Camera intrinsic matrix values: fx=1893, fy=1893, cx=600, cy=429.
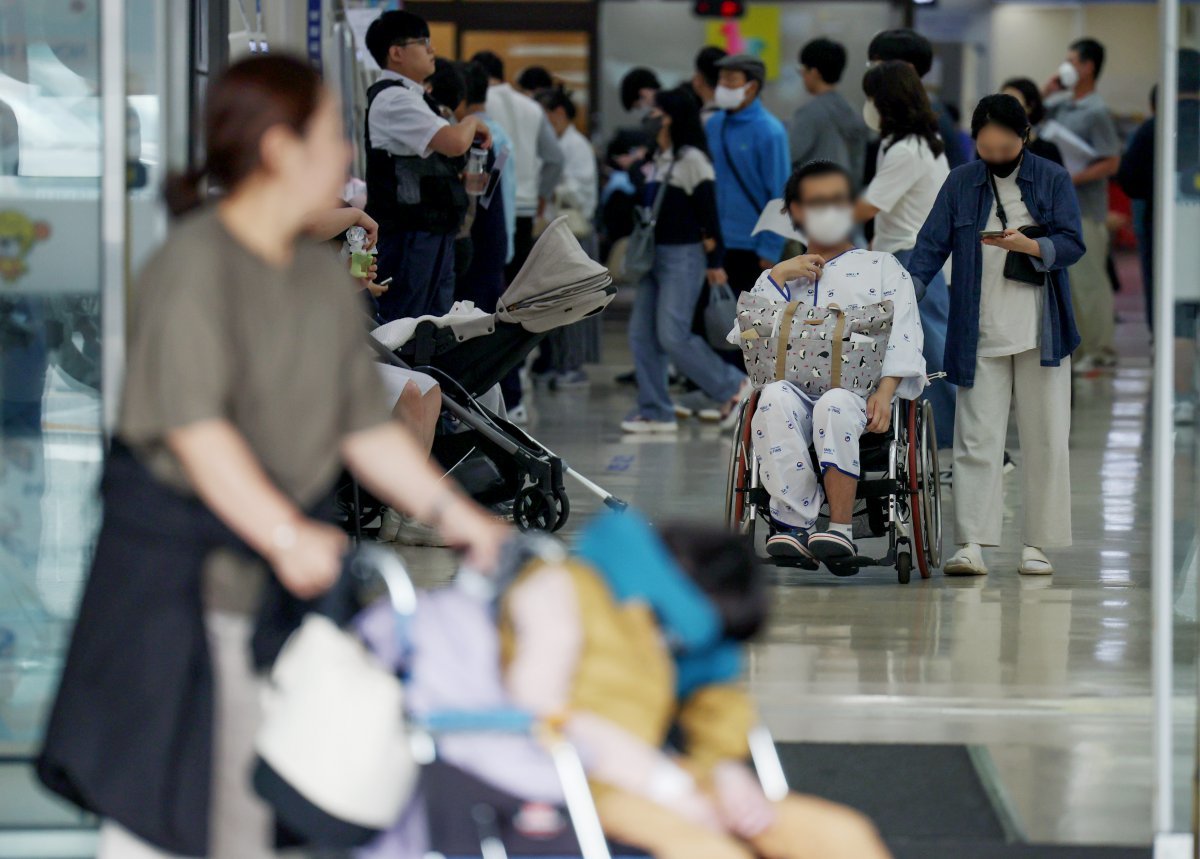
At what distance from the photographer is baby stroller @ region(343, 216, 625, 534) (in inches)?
241

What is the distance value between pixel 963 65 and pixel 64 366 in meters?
15.8

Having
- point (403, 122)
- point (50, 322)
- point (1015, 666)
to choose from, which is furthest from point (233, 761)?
point (403, 122)

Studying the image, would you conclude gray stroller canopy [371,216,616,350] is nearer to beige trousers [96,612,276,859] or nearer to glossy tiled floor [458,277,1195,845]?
glossy tiled floor [458,277,1195,845]

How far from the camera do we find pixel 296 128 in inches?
94.8

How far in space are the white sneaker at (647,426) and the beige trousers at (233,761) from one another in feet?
21.2

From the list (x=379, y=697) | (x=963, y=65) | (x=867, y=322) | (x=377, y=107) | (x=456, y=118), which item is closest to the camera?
Result: (x=379, y=697)

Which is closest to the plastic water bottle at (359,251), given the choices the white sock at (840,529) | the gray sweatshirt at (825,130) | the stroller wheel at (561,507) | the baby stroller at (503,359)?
the baby stroller at (503,359)

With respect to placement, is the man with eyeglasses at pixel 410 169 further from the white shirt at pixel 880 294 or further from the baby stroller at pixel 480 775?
the baby stroller at pixel 480 775

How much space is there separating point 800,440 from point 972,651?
2.86ft

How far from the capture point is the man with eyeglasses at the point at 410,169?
6684mm

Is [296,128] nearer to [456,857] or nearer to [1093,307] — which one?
[456,857]

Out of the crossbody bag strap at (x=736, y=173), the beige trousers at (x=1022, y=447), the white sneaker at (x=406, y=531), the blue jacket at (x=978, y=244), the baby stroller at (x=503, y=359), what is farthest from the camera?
the crossbody bag strap at (x=736, y=173)

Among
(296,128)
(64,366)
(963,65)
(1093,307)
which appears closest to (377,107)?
(64,366)

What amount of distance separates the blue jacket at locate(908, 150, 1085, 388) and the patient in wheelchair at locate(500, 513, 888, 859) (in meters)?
3.14
